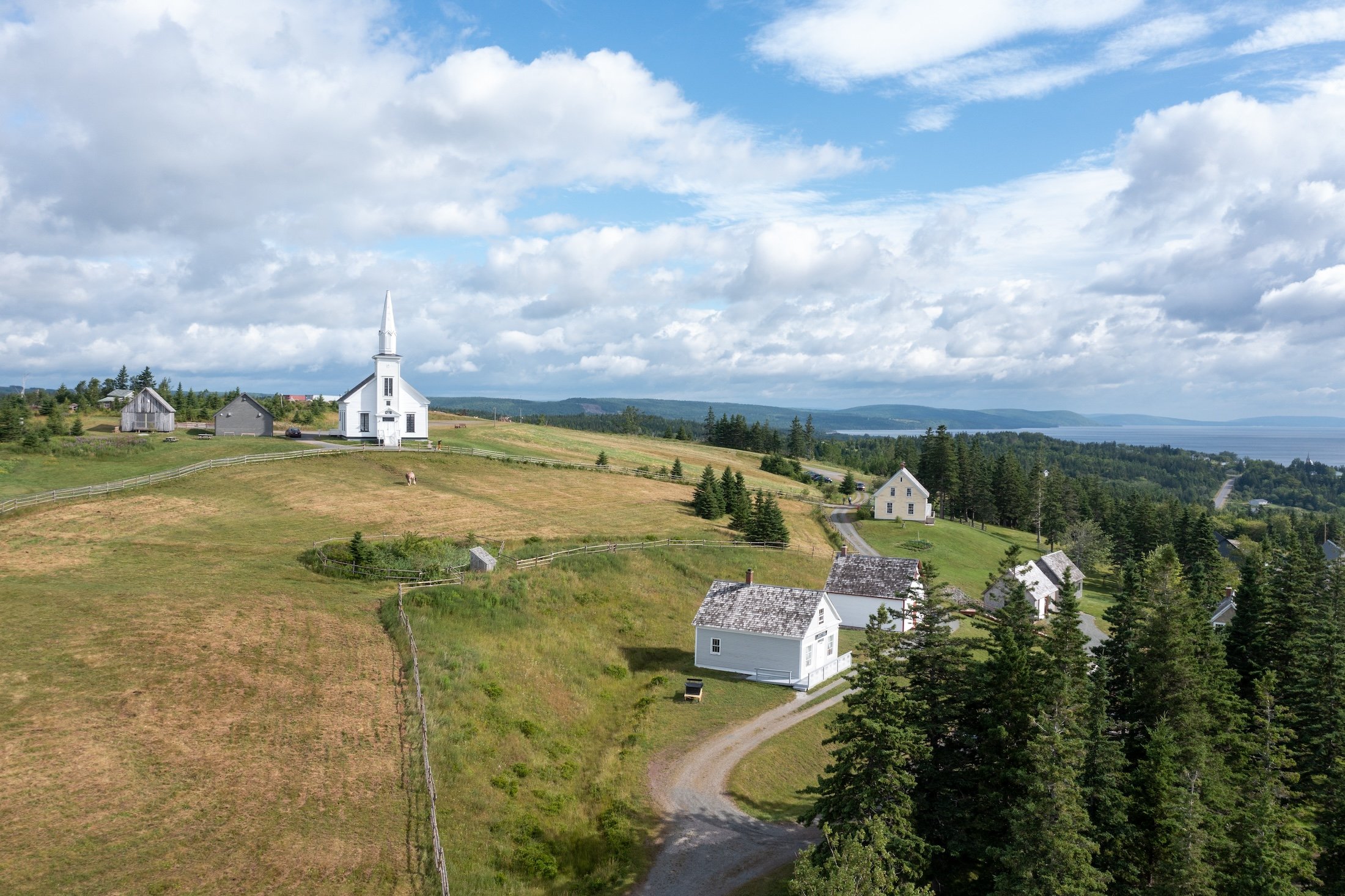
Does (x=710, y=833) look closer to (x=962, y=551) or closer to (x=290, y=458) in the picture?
(x=290, y=458)

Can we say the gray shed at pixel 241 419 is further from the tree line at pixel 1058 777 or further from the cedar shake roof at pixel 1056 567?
the cedar shake roof at pixel 1056 567

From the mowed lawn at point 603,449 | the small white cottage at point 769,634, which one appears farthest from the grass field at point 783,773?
the mowed lawn at point 603,449

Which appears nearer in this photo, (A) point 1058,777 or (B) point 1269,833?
(A) point 1058,777

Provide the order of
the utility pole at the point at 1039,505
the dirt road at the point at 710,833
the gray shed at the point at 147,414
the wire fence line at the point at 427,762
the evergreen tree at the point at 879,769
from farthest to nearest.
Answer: the utility pole at the point at 1039,505
the gray shed at the point at 147,414
the dirt road at the point at 710,833
the evergreen tree at the point at 879,769
the wire fence line at the point at 427,762

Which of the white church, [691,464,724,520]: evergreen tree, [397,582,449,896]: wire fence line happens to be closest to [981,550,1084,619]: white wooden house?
[691,464,724,520]: evergreen tree

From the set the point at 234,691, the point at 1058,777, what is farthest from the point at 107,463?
the point at 1058,777
